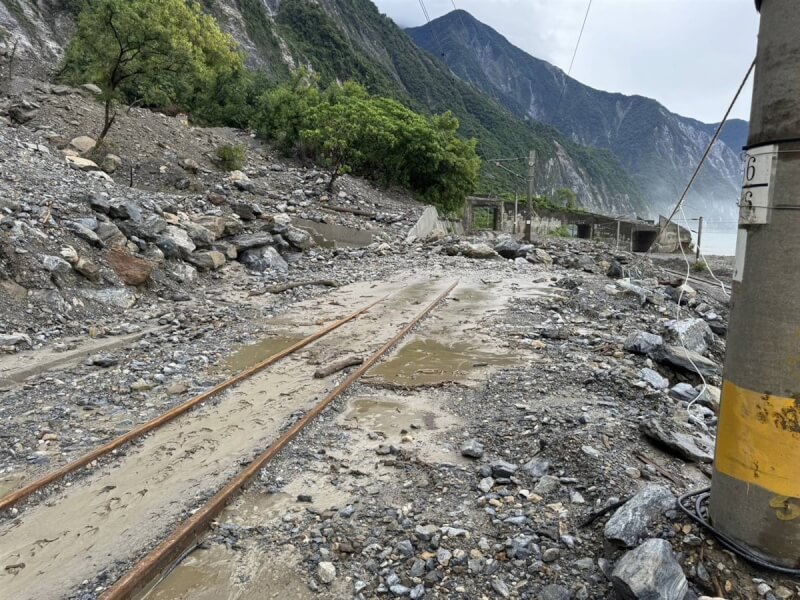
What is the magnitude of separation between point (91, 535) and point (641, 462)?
4193 mm

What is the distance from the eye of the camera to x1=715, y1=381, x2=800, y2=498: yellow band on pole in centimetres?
248

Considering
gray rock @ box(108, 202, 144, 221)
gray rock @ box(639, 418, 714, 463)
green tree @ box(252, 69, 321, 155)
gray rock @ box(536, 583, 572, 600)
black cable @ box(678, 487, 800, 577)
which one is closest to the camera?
black cable @ box(678, 487, 800, 577)

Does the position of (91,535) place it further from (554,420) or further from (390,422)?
(554,420)

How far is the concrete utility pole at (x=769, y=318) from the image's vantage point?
2424 millimetres

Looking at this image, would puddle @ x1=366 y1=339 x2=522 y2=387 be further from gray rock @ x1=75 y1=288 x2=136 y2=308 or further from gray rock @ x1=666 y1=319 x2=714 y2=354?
gray rock @ x1=75 y1=288 x2=136 y2=308

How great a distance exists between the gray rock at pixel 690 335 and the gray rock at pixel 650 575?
6910 mm

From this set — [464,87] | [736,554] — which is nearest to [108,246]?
[736,554]

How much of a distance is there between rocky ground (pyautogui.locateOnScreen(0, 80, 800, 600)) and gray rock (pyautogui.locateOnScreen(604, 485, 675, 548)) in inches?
0.6

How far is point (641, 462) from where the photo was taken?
176 inches

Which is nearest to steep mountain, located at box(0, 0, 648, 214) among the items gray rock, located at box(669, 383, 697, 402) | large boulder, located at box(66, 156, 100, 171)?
large boulder, located at box(66, 156, 100, 171)

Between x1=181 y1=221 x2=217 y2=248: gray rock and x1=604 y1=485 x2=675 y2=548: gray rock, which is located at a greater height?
x1=181 y1=221 x2=217 y2=248: gray rock

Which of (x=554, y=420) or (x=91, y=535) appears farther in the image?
(x=554, y=420)

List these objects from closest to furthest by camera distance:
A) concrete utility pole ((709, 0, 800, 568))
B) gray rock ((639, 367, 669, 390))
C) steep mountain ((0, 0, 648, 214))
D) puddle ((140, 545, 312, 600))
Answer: concrete utility pole ((709, 0, 800, 568))
puddle ((140, 545, 312, 600))
gray rock ((639, 367, 669, 390))
steep mountain ((0, 0, 648, 214))

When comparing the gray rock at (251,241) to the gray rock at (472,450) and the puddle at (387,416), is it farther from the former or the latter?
the gray rock at (472,450)
